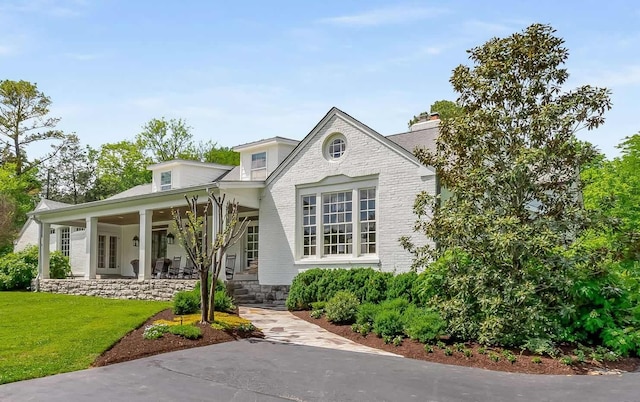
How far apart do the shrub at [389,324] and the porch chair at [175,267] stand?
Result: 35.5ft

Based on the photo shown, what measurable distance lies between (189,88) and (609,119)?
31.7 ft

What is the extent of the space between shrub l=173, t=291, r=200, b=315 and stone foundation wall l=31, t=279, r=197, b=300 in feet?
12.6

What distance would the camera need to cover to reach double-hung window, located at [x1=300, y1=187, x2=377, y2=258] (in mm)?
14430

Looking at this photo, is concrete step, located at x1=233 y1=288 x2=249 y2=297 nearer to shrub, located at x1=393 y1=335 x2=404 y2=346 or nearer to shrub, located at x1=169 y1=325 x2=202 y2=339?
shrub, located at x1=169 y1=325 x2=202 y2=339

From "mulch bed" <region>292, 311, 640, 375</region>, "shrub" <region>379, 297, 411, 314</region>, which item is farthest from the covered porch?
"mulch bed" <region>292, 311, 640, 375</region>

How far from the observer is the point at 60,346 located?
9.42 m

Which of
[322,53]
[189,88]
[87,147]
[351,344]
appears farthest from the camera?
[87,147]

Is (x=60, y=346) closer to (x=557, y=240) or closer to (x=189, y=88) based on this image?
(x=189, y=88)

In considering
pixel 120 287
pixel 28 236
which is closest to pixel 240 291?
pixel 120 287

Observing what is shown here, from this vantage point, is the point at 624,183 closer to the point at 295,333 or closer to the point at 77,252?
the point at 295,333

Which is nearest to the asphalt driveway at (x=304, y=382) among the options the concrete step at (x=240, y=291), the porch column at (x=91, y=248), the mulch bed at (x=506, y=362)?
the mulch bed at (x=506, y=362)

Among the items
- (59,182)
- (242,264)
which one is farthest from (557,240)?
(59,182)

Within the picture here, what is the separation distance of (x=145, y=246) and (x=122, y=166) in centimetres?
2587

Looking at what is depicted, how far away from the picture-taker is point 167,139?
1633 inches
